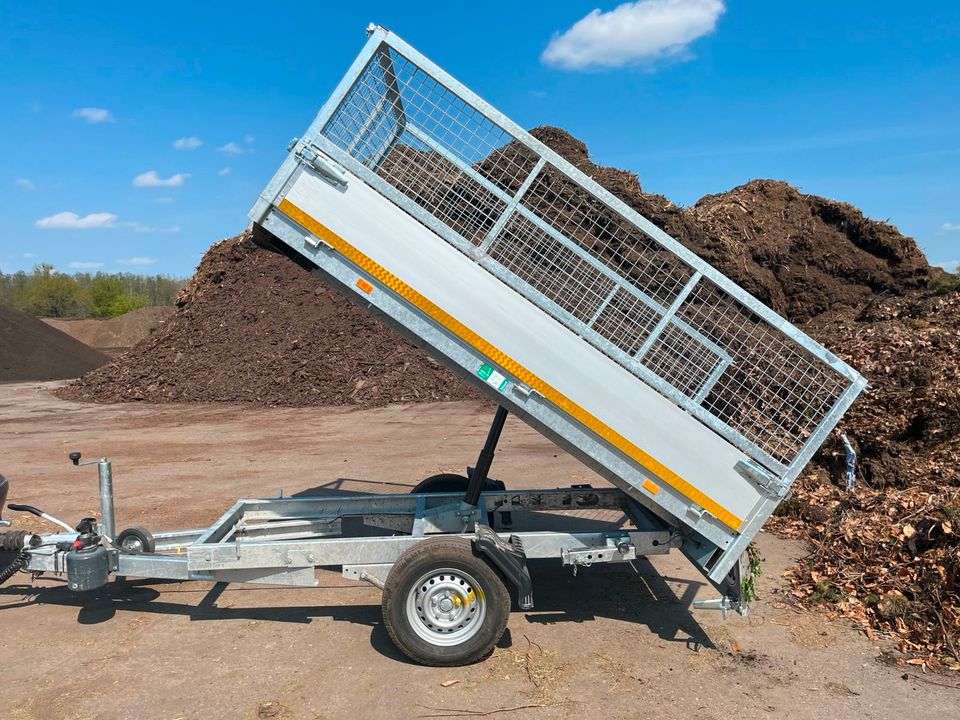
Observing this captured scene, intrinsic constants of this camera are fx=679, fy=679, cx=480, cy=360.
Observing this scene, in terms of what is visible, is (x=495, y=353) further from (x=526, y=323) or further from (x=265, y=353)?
(x=265, y=353)

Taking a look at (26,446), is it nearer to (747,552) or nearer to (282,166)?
(282,166)

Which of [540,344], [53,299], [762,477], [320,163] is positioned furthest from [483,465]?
[53,299]

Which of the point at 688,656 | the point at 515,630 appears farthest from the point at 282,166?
the point at 688,656

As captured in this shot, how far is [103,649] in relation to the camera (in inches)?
173

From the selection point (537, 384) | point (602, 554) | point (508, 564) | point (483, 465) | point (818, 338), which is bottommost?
point (508, 564)

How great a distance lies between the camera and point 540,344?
3.97m

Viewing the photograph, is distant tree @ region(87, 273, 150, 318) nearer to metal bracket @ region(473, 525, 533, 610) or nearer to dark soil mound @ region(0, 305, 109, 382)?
dark soil mound @ region(0, 305, 109, 382)

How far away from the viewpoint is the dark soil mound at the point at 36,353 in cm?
2750

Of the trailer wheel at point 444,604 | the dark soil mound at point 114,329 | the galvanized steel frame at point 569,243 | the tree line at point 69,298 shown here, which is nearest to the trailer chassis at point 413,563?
the trailer wheel at point 444,604

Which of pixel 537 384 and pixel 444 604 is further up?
pixel 537 384

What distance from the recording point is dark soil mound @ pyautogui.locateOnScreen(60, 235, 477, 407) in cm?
1723

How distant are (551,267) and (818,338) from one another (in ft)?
22.7

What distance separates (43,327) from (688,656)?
35.7 metres

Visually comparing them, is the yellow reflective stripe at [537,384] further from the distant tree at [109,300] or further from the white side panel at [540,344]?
the distant tree at [109,300]
